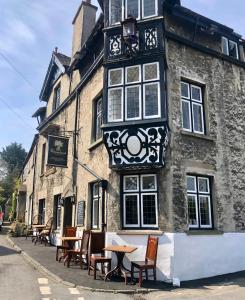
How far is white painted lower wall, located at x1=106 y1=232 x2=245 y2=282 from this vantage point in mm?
9305

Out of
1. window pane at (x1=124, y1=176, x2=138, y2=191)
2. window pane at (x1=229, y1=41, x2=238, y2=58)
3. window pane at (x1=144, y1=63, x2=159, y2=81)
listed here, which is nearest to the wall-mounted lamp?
window pane at (x1=144, y1=63, x2=159, y2=81)

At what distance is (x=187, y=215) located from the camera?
33.2 ft

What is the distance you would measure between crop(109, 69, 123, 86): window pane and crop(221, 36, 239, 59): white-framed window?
5.19 metres

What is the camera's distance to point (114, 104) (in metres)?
10.8

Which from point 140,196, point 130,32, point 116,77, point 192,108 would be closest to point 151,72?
point 116,77

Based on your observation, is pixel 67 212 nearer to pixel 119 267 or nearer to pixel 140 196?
pixel 140 196

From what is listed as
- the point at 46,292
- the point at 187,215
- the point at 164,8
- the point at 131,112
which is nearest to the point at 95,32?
the point at 164,8

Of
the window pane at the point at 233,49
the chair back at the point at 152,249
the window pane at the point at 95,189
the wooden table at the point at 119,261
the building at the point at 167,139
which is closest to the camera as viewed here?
the wooden table at the point at 119,261

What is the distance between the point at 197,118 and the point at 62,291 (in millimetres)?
7580

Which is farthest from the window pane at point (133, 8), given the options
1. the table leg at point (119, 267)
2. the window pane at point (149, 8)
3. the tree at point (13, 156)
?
the tree at point (13, 156)

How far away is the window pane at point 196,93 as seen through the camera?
39.4 feet

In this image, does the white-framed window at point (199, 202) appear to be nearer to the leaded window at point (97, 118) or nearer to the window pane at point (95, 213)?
the window pane at point (95, 213)

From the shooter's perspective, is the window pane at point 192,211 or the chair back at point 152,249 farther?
the window pane at point 192,211

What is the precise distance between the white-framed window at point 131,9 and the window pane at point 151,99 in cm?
264
